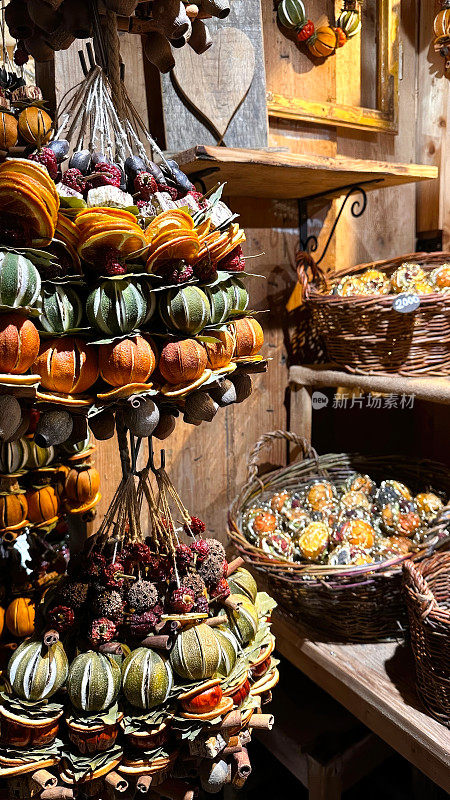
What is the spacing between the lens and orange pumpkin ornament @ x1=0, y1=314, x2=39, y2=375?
1.56 ft

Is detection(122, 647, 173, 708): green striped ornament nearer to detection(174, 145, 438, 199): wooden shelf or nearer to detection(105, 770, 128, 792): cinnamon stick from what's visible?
detection(105, 770, 128, 792): cinnamon stick

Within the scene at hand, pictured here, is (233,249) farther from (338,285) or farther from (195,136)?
(338,285)

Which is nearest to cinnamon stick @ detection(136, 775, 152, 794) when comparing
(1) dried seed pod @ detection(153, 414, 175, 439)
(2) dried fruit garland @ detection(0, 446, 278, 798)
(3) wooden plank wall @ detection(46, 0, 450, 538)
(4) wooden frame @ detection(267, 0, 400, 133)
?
(2) dried fruit garland @ detection(0, 446, 278, 798)

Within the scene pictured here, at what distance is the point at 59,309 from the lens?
1.82 ft

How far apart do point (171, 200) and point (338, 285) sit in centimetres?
92

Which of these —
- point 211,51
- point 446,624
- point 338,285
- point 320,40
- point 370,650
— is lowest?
point 370,650

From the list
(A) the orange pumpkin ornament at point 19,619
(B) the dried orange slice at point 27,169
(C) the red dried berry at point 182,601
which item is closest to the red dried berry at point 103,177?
(B) the dried orange slice at point 27,169

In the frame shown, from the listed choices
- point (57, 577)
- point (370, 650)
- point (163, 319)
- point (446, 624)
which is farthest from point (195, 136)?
point (370, 650)

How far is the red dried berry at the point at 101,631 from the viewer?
65 centimetres

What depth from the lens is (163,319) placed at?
1.95 ft

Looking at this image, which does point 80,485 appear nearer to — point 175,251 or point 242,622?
point 242,622

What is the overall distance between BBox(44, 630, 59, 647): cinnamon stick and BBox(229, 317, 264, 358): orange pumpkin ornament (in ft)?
1.25

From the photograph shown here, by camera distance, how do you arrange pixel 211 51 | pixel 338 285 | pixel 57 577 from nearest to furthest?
pixel 57 577, pixel 211 51, pixel 338 285

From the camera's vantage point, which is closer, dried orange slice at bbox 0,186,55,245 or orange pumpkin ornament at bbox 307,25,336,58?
dried orange slice at bbox 0,186,55,245
